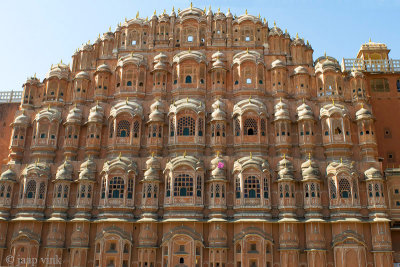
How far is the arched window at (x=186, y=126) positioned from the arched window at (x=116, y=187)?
22.1ft

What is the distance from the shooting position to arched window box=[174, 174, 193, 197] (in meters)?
31.8

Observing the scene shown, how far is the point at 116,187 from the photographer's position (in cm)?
3269

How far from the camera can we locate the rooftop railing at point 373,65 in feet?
132

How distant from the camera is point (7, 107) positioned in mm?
41844

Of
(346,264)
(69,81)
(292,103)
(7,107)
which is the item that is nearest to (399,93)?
(292,103)

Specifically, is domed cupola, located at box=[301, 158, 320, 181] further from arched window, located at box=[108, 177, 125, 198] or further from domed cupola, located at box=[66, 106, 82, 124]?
domed cupola, located at box=[66, 106, 82, 124]

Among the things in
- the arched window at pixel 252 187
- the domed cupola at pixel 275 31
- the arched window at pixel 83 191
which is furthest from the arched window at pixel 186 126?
the domed cupola at pixel 275 31

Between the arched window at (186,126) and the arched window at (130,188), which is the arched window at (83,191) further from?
the arched window at (186,126)

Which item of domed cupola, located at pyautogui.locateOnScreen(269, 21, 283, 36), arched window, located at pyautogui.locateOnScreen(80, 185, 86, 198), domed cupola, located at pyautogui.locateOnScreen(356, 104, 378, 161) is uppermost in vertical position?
domed cupola, located at pyautogui.locateOnScreen(269, 21, 283, 36)

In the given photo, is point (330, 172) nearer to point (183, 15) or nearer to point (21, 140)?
point (183, 15)

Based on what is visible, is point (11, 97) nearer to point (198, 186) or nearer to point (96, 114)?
point (96, 114)

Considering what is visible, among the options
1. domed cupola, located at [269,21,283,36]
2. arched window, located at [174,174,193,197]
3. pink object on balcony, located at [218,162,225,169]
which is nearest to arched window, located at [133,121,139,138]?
arched window, located at [174,174,193,197]

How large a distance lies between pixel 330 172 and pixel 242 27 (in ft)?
57.9

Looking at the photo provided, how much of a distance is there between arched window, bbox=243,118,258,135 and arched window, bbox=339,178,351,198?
27.9 ft
